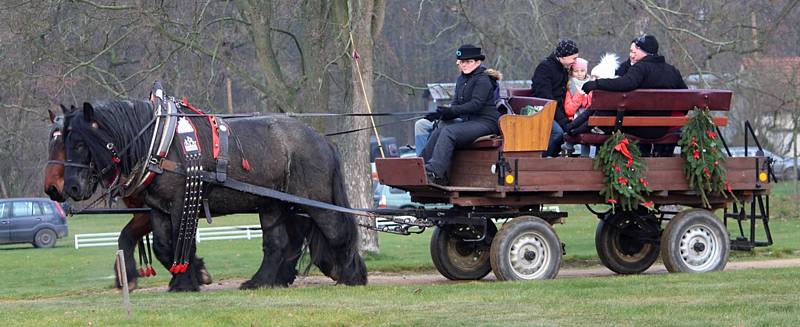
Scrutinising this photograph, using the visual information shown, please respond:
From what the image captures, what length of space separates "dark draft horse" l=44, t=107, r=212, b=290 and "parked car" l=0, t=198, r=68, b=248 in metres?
18.3

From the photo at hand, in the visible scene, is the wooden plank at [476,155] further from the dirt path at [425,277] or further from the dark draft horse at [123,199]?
the dark draft horse at [123,199]

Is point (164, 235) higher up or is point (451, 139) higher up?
point (451, 139)

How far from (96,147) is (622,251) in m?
5.83

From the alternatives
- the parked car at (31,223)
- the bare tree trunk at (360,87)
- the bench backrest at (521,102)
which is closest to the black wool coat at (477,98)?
the bench backrest at (521,102)

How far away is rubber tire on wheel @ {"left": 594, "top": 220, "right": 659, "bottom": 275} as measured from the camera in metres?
13.4

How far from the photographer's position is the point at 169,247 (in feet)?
37.8

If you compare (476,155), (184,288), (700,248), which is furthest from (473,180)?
(184,288)

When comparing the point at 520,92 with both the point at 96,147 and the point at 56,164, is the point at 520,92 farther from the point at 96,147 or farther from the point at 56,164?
the point at 56,164

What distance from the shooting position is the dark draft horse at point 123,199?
1118 cm

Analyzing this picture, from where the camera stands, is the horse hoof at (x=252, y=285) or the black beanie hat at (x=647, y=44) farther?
the black beanie hat at (x=647, y=44)

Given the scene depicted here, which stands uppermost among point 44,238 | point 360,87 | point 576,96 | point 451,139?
point 360,87

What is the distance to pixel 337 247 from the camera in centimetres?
1232

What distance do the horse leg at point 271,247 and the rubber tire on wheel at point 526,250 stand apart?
2.12 metres

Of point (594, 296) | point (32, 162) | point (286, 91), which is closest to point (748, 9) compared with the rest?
point (286, 91)
